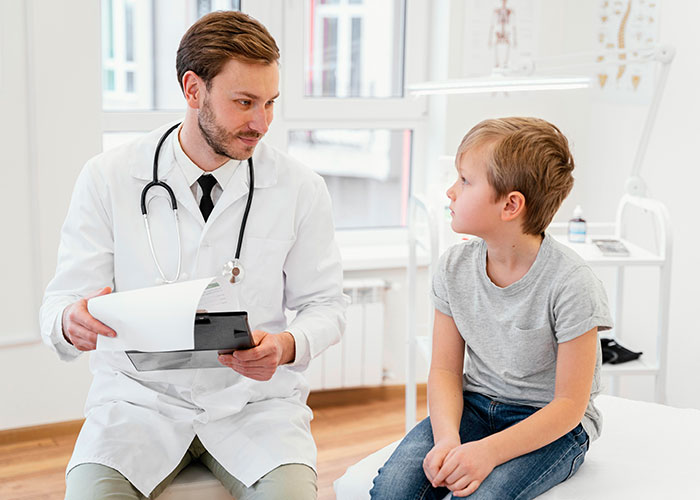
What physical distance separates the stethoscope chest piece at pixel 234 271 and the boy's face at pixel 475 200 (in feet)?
1.37

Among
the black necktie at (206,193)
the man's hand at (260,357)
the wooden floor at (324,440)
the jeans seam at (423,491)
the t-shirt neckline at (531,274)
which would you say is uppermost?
the black necktie at (206,193)

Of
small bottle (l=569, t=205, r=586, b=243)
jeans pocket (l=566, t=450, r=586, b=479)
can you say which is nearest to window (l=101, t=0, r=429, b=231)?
small bottle (l=569, t=205, r=586, b=243)

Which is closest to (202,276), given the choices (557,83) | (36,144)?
(557,83)

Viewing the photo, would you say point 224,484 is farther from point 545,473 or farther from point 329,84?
point 329,84

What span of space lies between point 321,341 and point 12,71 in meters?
1.41

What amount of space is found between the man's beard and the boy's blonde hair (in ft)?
1.42

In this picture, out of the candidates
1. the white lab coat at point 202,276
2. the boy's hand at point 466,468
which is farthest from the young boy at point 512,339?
the white lab coat at point 202,276

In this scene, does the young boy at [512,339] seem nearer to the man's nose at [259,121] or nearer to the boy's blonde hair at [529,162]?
the boy's blonde hair at [529,162]

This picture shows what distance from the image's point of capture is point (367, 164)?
10.7ft

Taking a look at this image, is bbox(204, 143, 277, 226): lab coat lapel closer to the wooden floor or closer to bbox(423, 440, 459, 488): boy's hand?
bbox(423, 440, 459, 488): boy's hand

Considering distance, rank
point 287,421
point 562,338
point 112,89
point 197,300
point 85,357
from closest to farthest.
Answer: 1. point 197,300
2. point 562,338
3. point 287,421
4. point 85,357
5. point 112,89

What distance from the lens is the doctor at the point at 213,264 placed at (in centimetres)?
152

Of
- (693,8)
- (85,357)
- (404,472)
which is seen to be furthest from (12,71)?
(693,8)

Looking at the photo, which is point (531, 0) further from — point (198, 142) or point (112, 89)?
point (198, 142)
